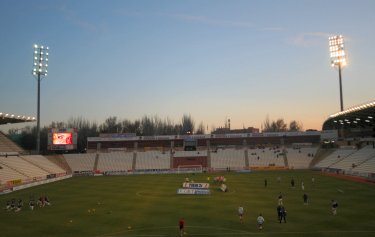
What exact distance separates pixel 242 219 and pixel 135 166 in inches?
2407

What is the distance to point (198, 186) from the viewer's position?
41.7 m

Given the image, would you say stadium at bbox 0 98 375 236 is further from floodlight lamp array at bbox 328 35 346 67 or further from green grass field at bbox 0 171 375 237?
floodlight lamp array at bbox 328 35 346 67

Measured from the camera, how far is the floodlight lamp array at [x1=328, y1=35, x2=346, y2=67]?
243 feet

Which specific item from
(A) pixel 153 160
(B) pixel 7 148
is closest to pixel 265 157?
(A) pixel 153 160

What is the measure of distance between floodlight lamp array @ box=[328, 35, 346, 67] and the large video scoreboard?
59.8 meters

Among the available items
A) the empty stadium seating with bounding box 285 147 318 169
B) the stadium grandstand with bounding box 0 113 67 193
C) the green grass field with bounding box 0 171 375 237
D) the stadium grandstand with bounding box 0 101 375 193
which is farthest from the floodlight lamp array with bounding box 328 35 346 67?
the stadium grandstand with bounding box 0 113 67 193

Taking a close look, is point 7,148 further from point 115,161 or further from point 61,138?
point 115,161

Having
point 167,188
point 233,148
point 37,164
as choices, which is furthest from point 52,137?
point 233,148

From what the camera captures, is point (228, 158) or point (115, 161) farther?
point (115, 161)

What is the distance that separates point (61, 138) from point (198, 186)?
47075 millimetres

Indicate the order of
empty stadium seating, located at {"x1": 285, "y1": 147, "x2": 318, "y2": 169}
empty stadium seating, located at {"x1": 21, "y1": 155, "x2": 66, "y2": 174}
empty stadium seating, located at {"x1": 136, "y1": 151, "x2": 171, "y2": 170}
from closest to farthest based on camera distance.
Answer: empty stadium seating, located at {"x1": 21, "y1": 155, "x2": 66, "y2": 174}, empty stadium seating, located at {"x1": 285, "y1": 147, "x2": 318, "y2": 169}, empty stadium seating, located at {"x1": 136, "y1": 151, "x2": 171, "y2": 170}

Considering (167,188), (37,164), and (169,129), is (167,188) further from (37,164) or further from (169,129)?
(169,129)

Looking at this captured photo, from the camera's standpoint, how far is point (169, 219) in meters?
27.8

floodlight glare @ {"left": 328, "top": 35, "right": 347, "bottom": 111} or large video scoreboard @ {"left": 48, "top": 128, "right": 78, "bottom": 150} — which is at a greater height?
floodlight glare @ {"left": 328, "top": 35, "right": 347, "bottom": 111}
